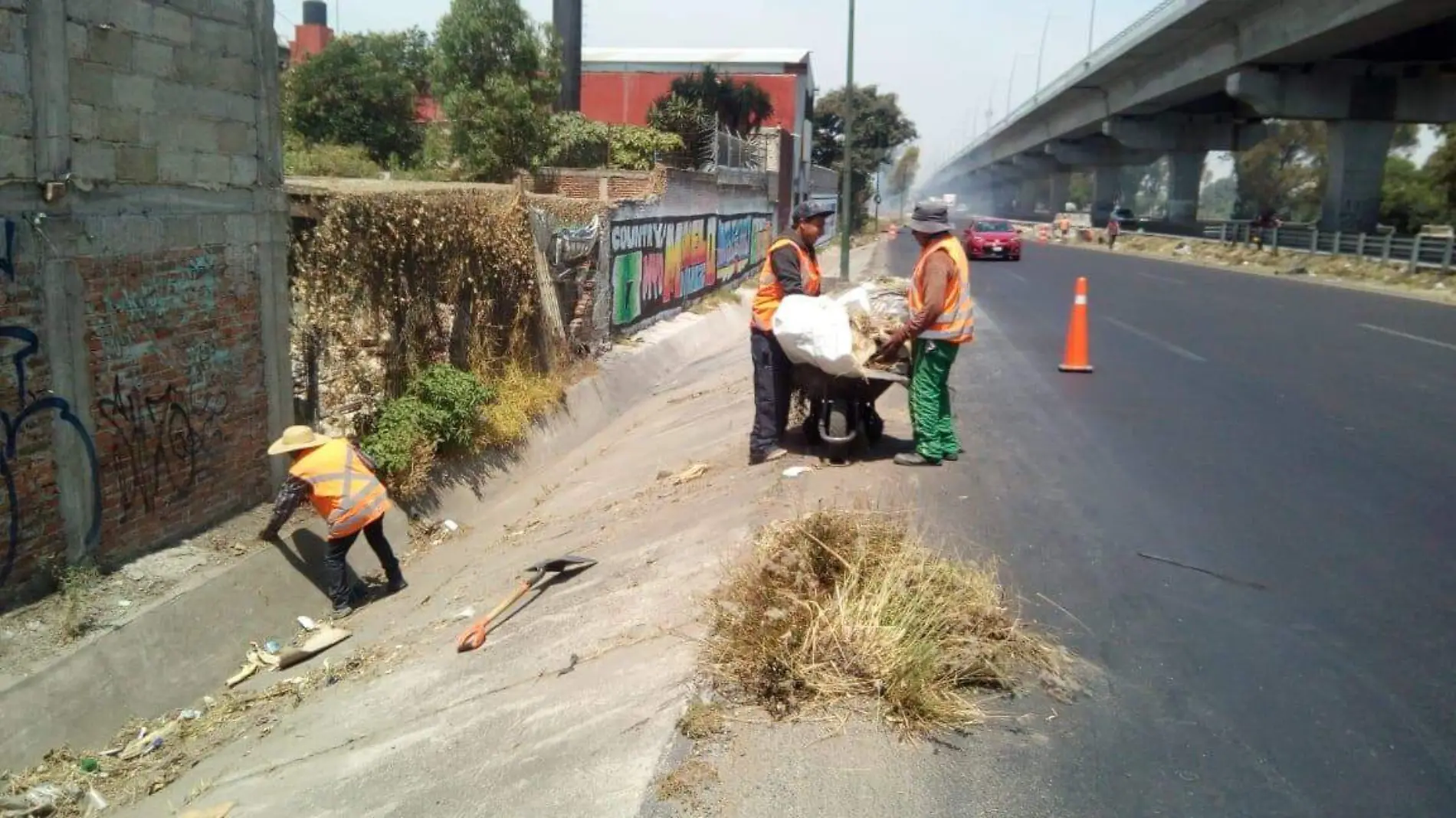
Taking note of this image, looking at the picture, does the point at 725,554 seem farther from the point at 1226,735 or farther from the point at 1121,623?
the point at 1226,735

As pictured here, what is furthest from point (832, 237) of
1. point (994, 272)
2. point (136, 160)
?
point (136, 160)

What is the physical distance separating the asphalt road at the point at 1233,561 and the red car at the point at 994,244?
23.0 meters

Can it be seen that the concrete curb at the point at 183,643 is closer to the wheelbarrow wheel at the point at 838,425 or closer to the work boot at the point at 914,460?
the wheelbarrow wheel at the point at 838,425

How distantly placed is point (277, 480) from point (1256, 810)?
309 inches

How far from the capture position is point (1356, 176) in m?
37.2

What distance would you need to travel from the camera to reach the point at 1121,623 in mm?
5152

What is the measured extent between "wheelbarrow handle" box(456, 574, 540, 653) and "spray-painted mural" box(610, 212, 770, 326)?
974 centimetres

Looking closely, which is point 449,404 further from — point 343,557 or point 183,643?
point 183,643

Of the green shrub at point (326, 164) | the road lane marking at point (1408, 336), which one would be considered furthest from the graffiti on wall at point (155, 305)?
the road lane marking at point (1408, 336)

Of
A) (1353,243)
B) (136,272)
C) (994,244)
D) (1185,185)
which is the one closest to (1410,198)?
(1185,185)

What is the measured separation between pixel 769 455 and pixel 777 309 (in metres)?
1.12

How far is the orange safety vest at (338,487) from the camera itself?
7.99m

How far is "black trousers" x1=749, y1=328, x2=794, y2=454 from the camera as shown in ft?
25.1

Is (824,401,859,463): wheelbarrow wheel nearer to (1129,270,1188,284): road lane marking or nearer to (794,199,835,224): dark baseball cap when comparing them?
(794,199,835,224): dark baseball cap
